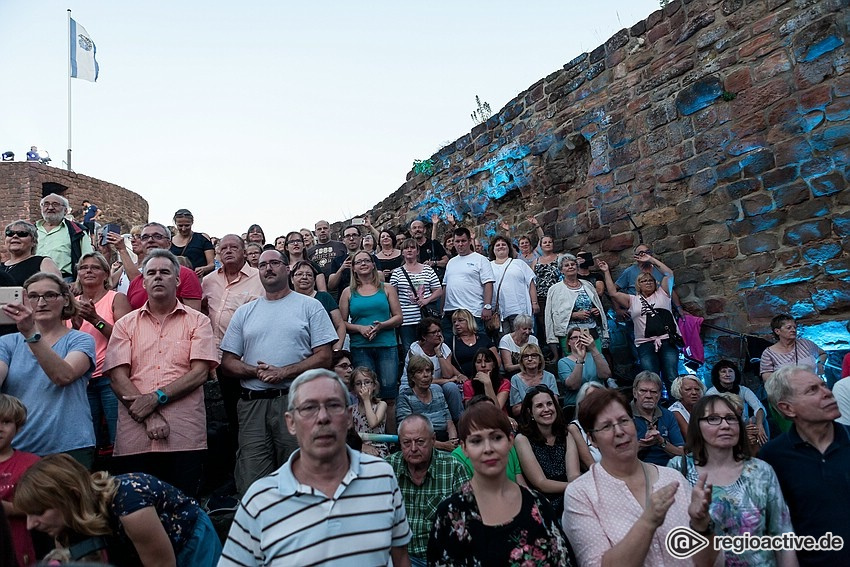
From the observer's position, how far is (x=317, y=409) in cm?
220

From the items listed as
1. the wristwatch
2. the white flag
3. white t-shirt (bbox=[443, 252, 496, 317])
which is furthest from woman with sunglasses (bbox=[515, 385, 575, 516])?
the white flag

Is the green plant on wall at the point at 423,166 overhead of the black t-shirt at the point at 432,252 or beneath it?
overhead

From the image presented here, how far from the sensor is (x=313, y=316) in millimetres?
4031

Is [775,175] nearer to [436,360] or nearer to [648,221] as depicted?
[648,221]

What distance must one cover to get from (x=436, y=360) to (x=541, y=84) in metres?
4.74

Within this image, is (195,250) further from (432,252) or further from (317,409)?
(317,409)

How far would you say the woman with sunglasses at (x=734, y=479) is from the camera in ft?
9.09

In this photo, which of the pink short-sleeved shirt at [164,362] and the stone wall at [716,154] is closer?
the pink short-sleeved shirt at [164,362]

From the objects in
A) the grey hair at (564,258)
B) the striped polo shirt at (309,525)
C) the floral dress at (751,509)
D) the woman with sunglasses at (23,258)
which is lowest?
the floral dress at (751,509)

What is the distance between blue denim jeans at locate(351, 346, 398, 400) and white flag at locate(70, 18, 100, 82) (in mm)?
17530

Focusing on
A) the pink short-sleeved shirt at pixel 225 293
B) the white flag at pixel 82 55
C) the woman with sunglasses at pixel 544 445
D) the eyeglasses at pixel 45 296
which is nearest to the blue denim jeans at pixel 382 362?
the pink short-sleeved shirt at pixel 225 293

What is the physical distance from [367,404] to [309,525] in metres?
2.56
